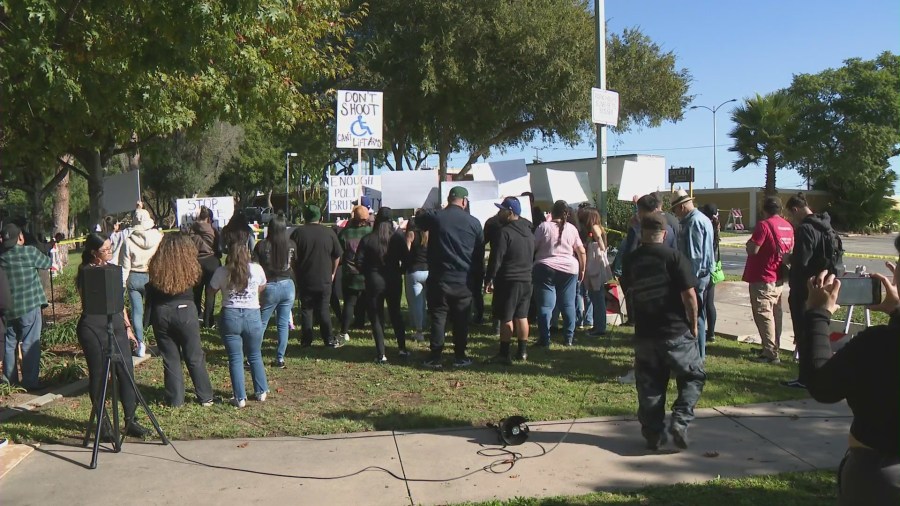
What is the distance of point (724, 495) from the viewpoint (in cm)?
448

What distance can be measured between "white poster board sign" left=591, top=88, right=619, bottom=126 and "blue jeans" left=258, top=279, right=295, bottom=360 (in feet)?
15.9

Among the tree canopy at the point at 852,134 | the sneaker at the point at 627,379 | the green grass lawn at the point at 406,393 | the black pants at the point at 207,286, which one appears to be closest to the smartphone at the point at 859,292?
the green grass lawn at the point at 406,393

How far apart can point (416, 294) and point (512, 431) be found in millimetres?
3702

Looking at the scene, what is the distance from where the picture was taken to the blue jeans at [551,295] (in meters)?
8.46

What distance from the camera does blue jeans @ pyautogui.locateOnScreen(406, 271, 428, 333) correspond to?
880cm

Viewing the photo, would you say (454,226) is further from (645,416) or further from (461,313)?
(645,416)

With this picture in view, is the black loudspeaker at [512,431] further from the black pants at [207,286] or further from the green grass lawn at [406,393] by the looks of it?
the black pants at [207,286]

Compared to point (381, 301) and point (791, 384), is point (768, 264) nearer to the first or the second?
point (791, 384)

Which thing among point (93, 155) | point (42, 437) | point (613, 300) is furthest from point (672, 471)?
point (93, 155)

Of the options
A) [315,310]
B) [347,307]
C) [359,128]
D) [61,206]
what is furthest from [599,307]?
[61,206]

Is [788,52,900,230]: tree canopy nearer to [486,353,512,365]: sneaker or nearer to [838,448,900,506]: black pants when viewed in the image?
[486,353,512,365]: sneaker

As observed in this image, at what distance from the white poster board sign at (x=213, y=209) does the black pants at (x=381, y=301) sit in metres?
9.25

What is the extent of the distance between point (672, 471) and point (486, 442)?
139 centimetres

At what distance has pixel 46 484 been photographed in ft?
15.9
